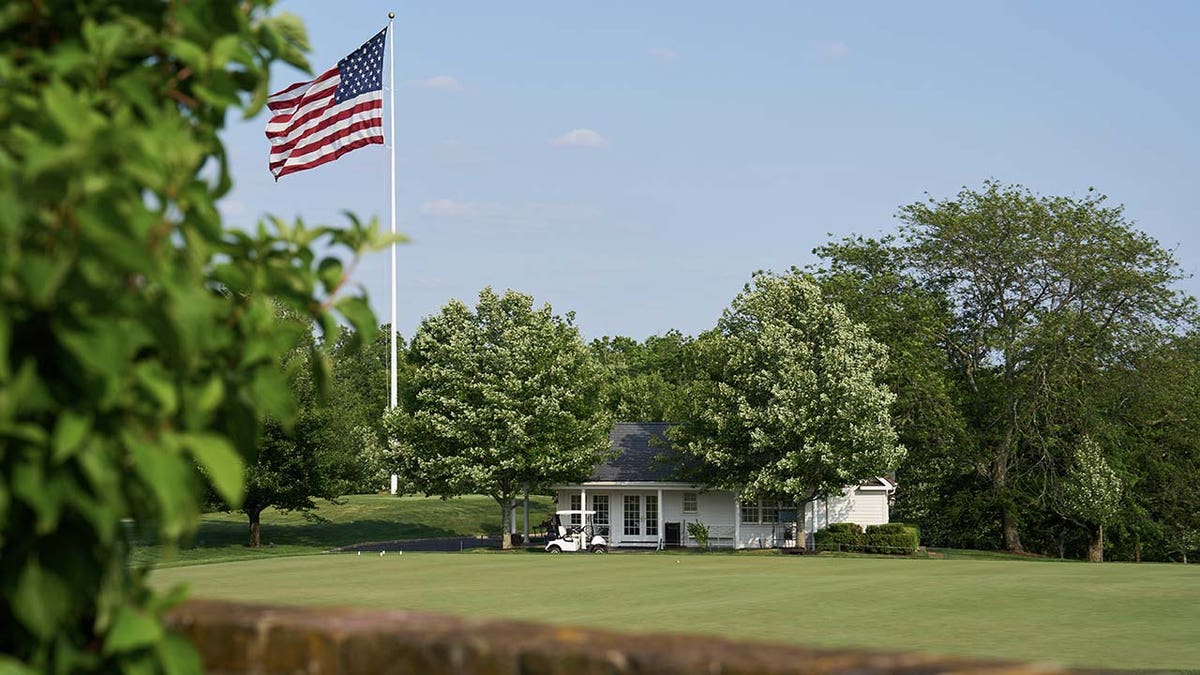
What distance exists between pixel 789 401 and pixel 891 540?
22.2 feet

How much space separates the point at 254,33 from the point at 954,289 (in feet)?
205

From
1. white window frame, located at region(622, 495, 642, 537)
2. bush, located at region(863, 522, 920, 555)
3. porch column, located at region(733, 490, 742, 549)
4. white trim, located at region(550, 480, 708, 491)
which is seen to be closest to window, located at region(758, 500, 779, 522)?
porch column, located at region(733, 490, 742, 549)

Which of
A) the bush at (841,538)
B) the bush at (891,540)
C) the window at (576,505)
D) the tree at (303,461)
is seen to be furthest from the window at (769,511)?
the tree at (303,461)

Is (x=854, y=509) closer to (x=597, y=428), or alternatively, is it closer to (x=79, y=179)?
(x=597, y=428)

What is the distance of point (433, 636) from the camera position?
3.64 metres

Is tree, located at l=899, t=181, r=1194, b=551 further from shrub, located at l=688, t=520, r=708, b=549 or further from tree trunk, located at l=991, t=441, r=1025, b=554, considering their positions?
shrub, located at l=688, t=520, r=708, b=549

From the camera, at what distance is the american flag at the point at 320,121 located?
103 feet

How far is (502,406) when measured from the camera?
54000 millimetres

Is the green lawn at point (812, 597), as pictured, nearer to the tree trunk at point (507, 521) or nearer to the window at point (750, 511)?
the tree trunk at point (507, 521)

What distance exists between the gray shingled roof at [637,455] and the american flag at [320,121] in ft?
86.3

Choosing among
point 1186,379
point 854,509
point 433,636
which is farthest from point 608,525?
point 433,636

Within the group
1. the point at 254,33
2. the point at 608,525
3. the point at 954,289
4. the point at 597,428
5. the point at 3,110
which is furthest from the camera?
the point at 954,289

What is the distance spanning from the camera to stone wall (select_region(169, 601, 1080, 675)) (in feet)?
10.6

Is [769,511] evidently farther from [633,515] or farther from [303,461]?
[303,461]
